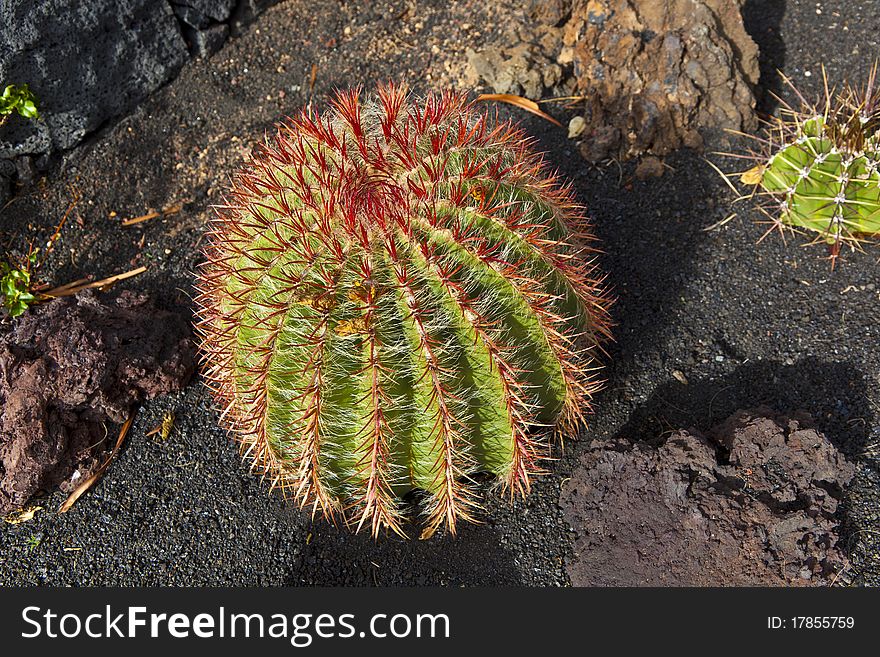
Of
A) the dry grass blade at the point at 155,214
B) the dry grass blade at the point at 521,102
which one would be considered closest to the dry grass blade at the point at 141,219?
the dry grass blade at the point at 155,214

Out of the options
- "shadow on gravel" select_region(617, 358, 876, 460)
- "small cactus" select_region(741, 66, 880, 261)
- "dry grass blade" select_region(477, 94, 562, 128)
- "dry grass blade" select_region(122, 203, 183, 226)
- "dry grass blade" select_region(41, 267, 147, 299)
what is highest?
"dry grass blade" select_region(122, 203, 183, 226)

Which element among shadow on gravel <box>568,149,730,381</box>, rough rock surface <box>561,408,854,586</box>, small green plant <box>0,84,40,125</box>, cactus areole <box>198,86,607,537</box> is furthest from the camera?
small green plant <box>0,84,40,125</box>

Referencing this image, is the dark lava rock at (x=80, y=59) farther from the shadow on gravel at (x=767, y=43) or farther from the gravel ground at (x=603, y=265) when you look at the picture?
the shadow on gravel at (x=767, y=43)

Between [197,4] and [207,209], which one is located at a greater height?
[197,4]

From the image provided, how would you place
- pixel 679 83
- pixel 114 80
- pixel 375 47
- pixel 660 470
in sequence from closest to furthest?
1. pixel 660 470
2. pixel 679 83
3. pixel 114 80
4. pixel 375 47

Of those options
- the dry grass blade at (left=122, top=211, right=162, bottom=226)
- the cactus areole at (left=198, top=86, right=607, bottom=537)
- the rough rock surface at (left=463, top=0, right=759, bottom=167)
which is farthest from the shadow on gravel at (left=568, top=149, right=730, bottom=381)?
the dry grass blade at (left=122, top=211, right=162, bottom=226)

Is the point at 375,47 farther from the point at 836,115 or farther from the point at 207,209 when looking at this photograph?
the point at 836,115

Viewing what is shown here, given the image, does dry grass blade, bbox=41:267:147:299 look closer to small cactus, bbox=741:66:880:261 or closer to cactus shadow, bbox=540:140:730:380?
cactus shadow, bbox=540:140:730:380


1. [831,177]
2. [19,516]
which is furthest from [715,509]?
[19,516]

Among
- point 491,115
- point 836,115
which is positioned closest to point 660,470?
point 836,115
